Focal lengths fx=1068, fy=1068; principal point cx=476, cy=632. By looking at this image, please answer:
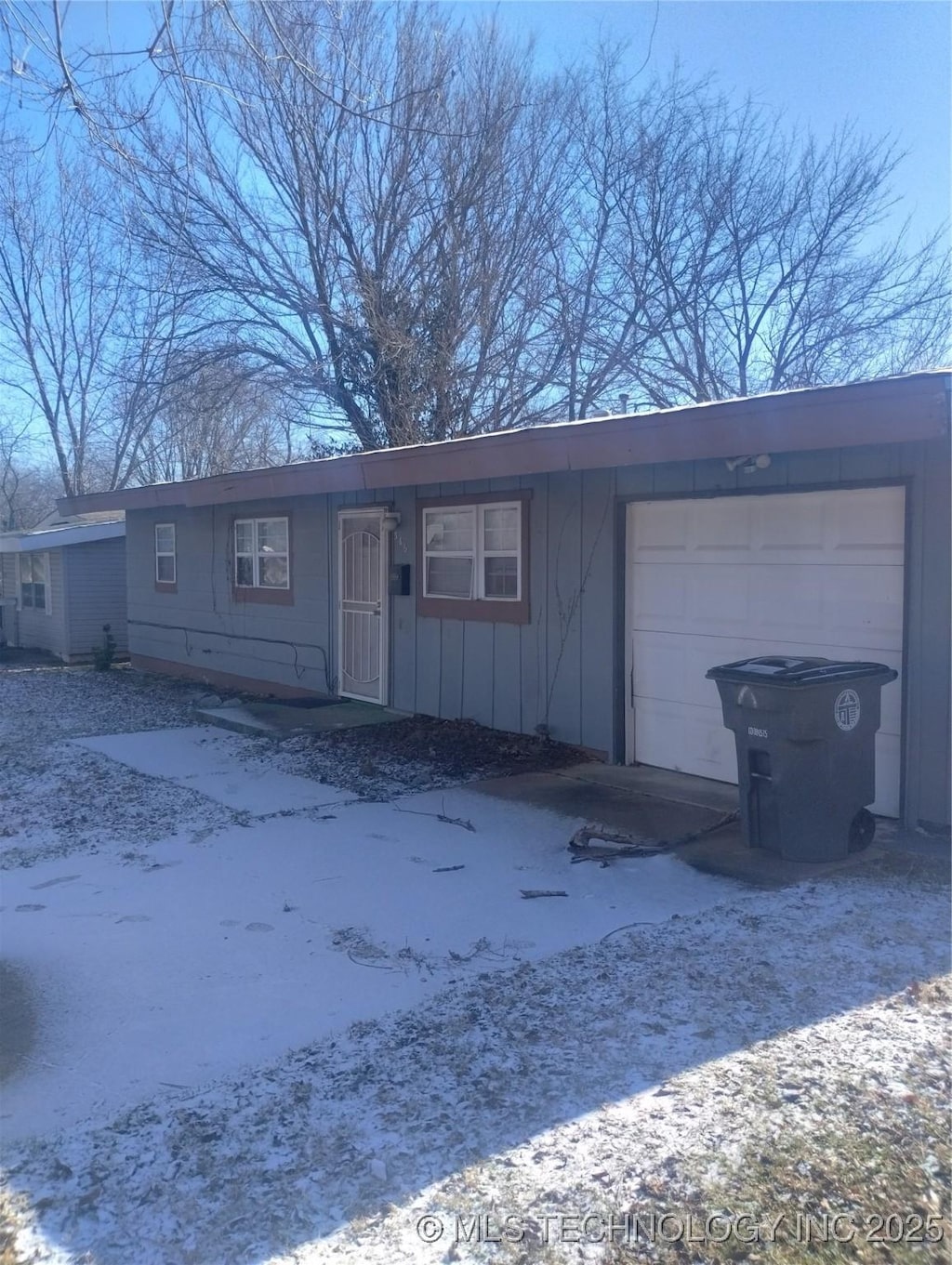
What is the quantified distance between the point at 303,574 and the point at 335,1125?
32.4 feet

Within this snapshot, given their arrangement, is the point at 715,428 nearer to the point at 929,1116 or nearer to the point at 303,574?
the point at 929,1116

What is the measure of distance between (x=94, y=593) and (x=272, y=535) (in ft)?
25.3

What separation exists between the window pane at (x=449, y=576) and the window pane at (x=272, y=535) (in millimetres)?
3250

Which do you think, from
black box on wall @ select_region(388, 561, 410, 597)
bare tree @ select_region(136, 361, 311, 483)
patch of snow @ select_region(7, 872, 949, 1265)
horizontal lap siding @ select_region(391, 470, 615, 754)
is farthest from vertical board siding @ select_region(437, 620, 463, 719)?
bare tree @ select_region(136, 361, 311, 483)

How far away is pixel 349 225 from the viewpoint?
17.2 metres

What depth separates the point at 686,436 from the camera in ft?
22.4

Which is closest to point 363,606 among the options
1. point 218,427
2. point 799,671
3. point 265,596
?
point 265,596

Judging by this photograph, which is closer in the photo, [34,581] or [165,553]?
[165,553]

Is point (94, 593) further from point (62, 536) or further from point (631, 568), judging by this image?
point (631, 568)

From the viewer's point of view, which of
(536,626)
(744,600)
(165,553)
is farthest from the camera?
(165,553)

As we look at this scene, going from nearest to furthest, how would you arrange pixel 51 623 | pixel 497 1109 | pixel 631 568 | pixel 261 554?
pixel 497 1109 → pixel 631 568 → pixel 261 554 → pixel 51 623

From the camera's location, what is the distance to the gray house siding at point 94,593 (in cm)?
1962

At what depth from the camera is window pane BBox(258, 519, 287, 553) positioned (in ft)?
43.9

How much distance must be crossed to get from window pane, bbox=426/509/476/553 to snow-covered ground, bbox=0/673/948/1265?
3936mm
